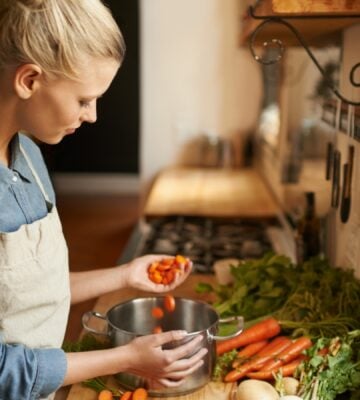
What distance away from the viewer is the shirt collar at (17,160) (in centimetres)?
116

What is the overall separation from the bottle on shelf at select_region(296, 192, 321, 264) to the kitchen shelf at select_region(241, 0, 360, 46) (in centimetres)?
46

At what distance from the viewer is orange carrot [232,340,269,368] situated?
53.1 inches

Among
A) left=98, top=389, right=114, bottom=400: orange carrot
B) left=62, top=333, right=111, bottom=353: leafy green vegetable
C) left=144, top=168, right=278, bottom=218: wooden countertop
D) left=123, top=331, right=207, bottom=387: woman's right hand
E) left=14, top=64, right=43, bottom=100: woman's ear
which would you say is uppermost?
left=14, top=64, right=43, bottom=100: woman's ear

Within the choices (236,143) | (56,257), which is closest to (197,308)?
(56,257)

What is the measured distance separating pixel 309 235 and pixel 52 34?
117cm

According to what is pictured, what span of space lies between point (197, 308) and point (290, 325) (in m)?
0.20

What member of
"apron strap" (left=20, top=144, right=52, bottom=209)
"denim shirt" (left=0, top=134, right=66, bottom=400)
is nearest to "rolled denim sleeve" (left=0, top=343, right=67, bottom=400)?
"denim shirt" (left=0, top=134, right=66, bottom=400)

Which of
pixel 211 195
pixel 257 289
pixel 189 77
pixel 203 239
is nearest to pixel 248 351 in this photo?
pixel 257 289

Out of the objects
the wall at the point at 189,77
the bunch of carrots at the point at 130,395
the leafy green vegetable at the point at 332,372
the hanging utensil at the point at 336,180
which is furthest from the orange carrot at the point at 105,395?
the wall at the point at 189,77

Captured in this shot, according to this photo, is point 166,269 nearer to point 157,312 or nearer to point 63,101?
point 157,312

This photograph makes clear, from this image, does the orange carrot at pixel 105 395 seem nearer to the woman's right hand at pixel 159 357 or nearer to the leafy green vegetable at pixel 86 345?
the woman's right hand at pixel 159 357

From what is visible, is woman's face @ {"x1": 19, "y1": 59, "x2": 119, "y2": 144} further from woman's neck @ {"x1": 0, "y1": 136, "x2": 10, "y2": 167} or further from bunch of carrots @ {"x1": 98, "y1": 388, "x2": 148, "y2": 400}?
bunch of carrots @ {"x1": 98, "y1": 388, "x2": 148, "y2": 400}

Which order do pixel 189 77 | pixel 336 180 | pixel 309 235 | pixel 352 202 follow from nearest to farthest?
pixel 352 202 → pixel 336 180 → pixel 309 235 → pixel 189 77

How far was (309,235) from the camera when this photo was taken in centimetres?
194
